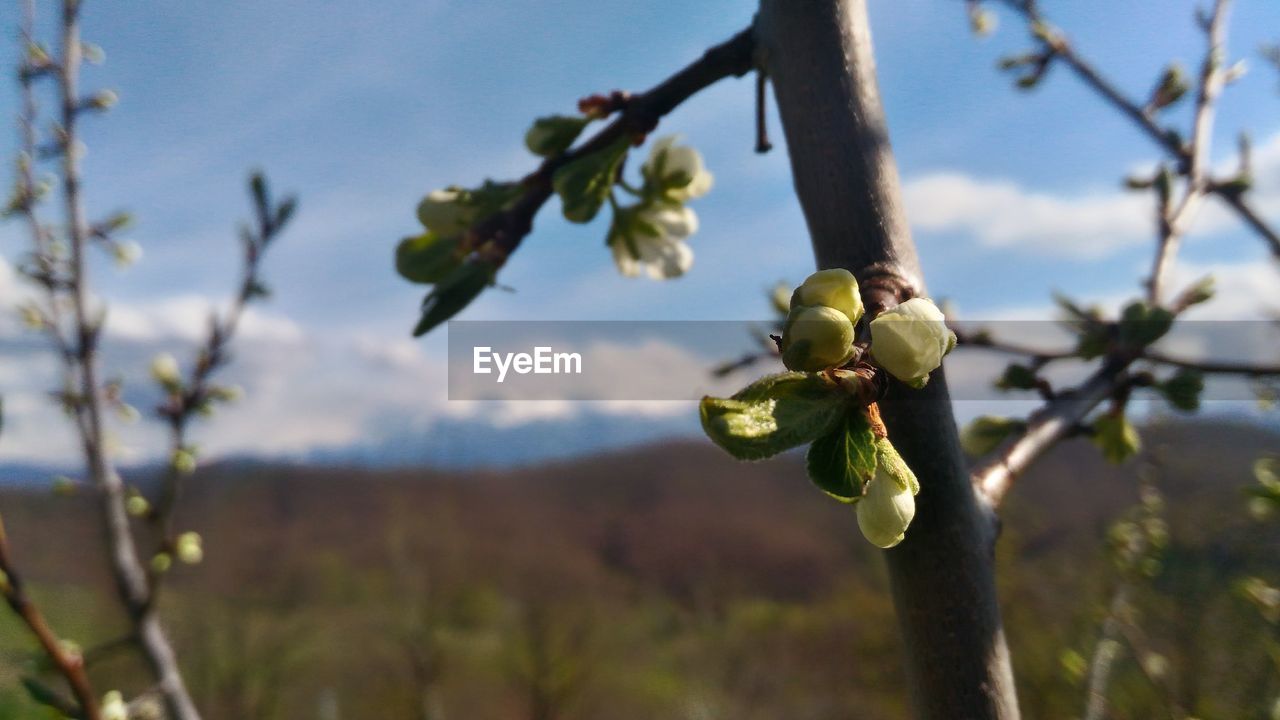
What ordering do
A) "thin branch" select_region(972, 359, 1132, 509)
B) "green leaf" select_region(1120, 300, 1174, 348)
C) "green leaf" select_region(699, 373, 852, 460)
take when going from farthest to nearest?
"green leaf" select_region(1120, 300, 1174, 348), "thin branch" select_region(972, 359, 1132, 509), "green leaf" select_region(699, 373, 852, 460)

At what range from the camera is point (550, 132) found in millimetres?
506

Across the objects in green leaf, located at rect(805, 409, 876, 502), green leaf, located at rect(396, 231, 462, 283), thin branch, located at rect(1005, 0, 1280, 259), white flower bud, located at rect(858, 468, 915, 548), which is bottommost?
white flower bud, located at rect(858, 468, 915, 548)

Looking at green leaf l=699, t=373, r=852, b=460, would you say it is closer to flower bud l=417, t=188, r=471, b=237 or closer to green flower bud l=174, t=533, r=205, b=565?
flower bud l=417, t=188, r=471, b=237

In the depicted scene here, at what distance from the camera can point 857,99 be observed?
357 mm

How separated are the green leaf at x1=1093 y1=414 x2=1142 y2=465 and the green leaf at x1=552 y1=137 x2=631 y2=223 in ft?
1.45

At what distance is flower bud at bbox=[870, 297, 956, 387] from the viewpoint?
0.27 meters

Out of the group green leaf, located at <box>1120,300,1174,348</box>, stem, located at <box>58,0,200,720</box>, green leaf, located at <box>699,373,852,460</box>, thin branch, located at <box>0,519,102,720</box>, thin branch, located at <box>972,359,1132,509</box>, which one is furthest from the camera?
stem, located at <box>58,0,200,720</box>

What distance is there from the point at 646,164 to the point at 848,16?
0.25 meters

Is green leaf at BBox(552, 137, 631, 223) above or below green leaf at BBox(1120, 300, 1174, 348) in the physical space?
above

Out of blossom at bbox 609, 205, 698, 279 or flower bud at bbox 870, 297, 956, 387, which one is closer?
flower bud at bbox 870, 297, 956, 387

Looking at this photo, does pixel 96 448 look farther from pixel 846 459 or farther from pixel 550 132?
pixel 846 459

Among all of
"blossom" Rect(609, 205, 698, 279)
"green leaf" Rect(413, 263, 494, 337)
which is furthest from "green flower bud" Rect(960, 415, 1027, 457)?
"green leaf" Rect(413, 263, 494, 337)

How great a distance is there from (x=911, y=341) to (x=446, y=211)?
33cm

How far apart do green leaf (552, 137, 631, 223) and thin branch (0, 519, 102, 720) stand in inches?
16.1
